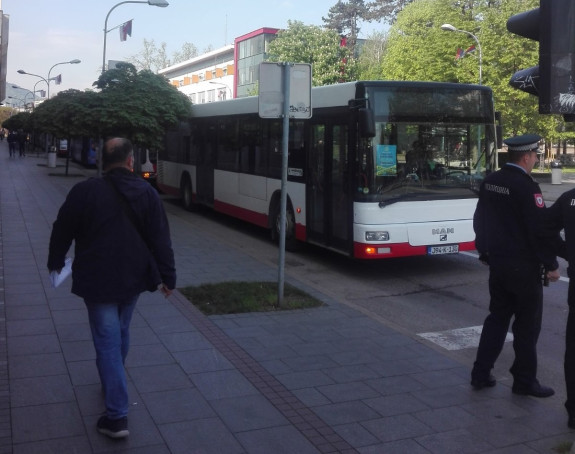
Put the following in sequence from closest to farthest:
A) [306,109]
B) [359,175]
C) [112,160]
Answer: [112,160]
[306,109]
[359,175]

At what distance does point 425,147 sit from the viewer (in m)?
11.0

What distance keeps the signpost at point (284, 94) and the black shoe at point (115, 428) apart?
4.09m

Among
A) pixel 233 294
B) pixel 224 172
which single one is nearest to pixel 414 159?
pixel 233 294

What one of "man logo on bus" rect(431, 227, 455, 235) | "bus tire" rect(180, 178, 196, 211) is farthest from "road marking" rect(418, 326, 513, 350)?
"bus tire" rect(180, 178, 196, 211)

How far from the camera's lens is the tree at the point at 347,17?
7812cm

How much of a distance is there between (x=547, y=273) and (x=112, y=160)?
3158mm

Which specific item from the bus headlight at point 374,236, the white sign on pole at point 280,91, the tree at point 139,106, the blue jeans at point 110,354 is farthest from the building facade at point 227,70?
the blue jeans at point 110,354

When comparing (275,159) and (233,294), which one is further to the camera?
(275,159)

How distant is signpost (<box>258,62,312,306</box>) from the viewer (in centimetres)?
857

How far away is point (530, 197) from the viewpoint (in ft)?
17.8

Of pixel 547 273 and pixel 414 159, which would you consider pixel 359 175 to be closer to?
pixel 414 159

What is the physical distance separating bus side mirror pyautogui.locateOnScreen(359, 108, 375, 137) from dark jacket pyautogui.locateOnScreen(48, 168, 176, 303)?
593cm

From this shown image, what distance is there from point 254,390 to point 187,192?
14.7m

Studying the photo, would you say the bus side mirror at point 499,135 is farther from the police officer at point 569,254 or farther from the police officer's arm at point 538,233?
the police officer at point 569,254
